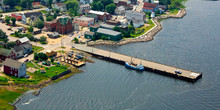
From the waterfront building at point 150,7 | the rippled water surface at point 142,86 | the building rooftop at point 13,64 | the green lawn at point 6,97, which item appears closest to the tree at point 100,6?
the waterfront building at point 150,7

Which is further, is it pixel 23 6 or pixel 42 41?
pixel 23 6

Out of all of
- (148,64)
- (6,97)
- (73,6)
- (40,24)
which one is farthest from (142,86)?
(73,6)

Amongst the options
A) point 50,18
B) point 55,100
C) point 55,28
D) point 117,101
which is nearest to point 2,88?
point 55,100

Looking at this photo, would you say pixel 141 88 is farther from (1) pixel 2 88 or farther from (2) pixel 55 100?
(1) pixel 2 88

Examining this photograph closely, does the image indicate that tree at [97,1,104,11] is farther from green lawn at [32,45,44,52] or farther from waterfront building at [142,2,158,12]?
green lawn at [32,45,44,52]

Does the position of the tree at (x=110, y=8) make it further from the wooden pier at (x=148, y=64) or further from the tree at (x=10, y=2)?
the wooden pier at (x=148, y=64)

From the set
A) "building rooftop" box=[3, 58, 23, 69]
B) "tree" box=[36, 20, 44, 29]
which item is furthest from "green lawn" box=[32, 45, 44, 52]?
"tree" box=[36, 20, 44, 29]

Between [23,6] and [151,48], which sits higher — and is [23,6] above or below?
above
